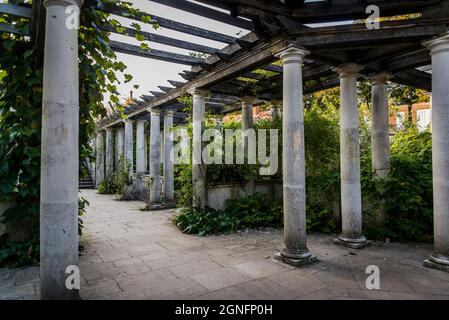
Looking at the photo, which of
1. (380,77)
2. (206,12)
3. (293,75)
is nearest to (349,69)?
(380,77)

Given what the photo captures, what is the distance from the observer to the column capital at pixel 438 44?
14.7 feet

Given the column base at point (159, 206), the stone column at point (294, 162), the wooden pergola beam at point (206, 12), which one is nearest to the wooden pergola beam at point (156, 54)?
the wooden pergola beam at point (206, 12)

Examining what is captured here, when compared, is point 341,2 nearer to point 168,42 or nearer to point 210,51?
point 210,51

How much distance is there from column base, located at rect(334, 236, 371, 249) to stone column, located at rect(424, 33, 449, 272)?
1293 millimetres

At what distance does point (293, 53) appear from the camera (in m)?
4.92

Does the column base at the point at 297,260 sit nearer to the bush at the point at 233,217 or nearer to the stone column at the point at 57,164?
the bush at the point at 233,217

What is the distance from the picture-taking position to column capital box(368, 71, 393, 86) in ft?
21.4

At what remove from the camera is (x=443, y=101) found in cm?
452

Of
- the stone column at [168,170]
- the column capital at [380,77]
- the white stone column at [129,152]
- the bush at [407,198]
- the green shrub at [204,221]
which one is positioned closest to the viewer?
the bush at [407,198]

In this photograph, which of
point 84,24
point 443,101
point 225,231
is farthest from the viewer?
point 225,231

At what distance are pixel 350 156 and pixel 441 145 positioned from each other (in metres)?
1.61

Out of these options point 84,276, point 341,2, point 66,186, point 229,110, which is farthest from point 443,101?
point 229,110

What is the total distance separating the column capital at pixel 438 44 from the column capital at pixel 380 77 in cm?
184

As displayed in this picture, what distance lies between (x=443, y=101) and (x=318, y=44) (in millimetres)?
2163
